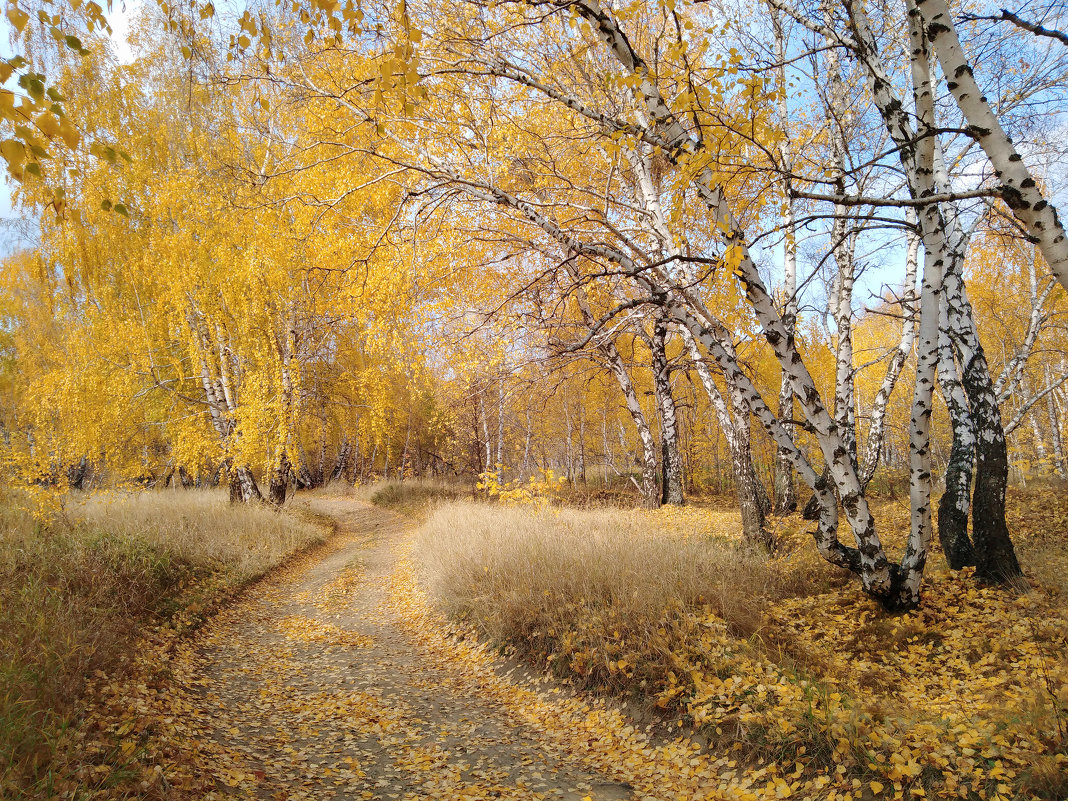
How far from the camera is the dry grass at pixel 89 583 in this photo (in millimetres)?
2881

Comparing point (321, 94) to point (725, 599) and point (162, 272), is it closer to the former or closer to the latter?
point (725, 599)

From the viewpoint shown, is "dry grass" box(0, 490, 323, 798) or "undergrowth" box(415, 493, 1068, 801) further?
"dry grass" box(0, 490, 323, 798)

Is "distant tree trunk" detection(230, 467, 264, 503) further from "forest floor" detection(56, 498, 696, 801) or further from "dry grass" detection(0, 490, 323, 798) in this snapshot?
"forest floor" detection(56, 498, 696, 801)

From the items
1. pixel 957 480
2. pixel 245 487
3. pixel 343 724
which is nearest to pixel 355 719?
pixel 343 724

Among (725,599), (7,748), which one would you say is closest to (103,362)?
(7,748)

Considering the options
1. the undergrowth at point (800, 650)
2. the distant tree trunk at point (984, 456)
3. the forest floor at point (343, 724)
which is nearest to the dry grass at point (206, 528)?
the forest floor at point (343, 724)

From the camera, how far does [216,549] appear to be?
7.96 metres

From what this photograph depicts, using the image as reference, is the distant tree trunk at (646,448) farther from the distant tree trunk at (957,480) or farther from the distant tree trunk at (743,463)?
the distant tree trunk at (957,480)

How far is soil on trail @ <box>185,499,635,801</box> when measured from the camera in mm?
3330

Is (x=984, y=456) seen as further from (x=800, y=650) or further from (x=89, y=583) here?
(x=89, y=583)

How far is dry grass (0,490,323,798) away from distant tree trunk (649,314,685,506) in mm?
7849

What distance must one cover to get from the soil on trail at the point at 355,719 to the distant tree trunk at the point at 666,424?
268 inches

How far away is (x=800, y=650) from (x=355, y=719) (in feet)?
11.8

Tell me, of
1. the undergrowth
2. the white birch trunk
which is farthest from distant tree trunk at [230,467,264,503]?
the white birch trunk
